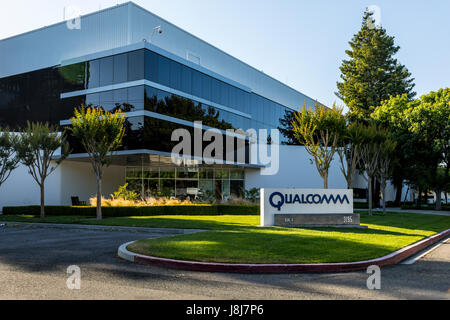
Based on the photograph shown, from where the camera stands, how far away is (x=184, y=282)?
7051mm

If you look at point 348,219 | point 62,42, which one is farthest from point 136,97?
point 348,219

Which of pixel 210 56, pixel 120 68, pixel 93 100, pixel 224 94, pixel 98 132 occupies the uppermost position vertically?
pixel 210 56

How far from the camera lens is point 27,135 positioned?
970 inches

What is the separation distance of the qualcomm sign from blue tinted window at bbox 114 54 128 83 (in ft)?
52.8

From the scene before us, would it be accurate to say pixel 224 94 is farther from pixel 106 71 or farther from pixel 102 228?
pixel 102 228

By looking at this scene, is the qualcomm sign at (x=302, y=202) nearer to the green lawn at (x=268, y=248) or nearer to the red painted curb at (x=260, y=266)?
the green lawn at (x=268, y=248)

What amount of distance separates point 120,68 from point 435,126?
28.6m

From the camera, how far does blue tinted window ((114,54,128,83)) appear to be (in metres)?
28.1

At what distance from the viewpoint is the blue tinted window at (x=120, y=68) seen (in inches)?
1105

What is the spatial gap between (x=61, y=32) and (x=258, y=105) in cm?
1935

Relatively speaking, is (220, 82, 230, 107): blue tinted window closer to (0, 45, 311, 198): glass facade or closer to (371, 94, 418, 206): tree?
(0, 45, 311, 198): glass facade

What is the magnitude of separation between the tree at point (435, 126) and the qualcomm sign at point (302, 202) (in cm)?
2454

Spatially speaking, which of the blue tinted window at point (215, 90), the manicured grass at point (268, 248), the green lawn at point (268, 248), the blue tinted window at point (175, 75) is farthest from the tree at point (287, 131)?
the manicured grass at point (268, 248)

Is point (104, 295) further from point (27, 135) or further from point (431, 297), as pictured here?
point (27, 135)
